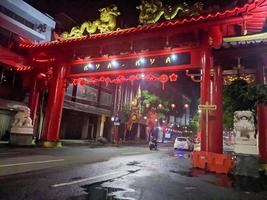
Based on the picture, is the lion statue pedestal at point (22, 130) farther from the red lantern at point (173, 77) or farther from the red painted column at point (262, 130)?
the red painted column at point (262, 130)

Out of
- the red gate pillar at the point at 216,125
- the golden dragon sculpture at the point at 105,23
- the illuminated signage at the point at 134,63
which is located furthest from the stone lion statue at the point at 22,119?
the red gate pillar at the point at 216,125

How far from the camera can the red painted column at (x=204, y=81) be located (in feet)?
39.0

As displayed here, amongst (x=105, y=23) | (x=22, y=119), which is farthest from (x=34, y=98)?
(x=105, y=23)

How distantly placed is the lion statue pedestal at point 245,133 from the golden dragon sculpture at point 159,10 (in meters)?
6.33

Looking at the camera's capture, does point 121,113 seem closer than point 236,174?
No

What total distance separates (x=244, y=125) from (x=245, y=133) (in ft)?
1.13

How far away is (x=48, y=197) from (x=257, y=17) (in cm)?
1231

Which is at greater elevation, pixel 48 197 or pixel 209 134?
pixel 209 134

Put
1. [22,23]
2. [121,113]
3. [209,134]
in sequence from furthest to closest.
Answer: [121,113], [22,23], [209,134]

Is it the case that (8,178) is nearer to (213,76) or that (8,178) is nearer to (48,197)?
(48,197)

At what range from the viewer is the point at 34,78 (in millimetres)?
19984

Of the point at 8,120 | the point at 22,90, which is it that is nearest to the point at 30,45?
the point at 22,90

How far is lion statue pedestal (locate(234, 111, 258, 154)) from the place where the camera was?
996 centimetres

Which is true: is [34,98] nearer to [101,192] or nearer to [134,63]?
[134,63]
